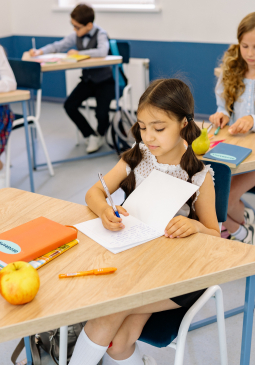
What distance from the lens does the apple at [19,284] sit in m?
0.77

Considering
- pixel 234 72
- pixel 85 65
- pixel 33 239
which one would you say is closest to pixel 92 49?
pixel 85 65

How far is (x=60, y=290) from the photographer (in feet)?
2.76

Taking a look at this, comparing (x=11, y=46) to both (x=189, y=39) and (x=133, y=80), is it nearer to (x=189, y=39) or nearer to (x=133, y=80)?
(x=133, y=80)

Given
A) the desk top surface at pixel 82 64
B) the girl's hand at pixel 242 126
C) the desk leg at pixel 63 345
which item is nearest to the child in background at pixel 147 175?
the desk leg at pixel 63 345

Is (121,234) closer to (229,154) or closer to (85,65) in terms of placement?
(229,154)

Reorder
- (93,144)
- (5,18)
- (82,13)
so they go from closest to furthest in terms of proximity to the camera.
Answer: (82,13), (93,144), (5,18)

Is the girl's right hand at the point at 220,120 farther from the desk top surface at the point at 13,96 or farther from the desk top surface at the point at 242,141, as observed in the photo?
the desk top surface at the point at 13,96

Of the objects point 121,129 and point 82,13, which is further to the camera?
point 82,13

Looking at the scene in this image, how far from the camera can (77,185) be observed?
10.3 feet

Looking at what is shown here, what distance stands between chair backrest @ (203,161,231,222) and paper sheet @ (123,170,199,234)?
21cm

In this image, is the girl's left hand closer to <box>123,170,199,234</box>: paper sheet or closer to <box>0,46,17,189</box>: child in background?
<box>123,170,199,234</box>: paper sheet

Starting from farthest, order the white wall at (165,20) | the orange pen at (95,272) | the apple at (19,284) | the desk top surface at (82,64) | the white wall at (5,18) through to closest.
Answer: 1. the white wall at (5,18)
2. the white wall at (165,20)
3. the desk top surface at (82,64)
4. the orange pen at (95,272)
5. the apple at (19,284)

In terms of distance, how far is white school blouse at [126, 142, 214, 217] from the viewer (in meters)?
1.30

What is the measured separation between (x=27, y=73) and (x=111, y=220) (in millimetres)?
2151
